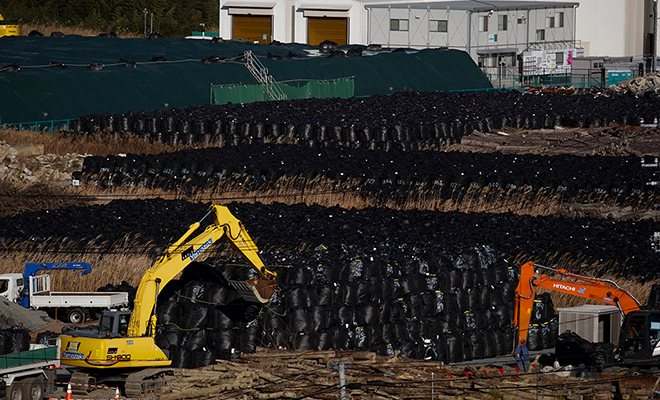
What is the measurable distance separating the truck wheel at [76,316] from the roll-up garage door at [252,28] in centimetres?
6369

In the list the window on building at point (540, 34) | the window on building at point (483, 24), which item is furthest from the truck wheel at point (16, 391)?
the window on building at point (540, 34)

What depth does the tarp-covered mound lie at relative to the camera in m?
49.4

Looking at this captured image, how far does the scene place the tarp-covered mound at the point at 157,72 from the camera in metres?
49.4

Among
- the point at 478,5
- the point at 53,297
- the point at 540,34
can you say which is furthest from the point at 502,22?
the point at 53,297

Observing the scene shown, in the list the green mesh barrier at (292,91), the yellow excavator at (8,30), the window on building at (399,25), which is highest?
the window on building at (399,25)

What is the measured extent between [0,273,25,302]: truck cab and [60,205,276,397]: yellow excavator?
590 centimetres

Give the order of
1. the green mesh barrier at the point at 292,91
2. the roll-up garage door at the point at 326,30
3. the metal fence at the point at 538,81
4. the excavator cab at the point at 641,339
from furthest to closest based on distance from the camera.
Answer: the roll-up garage door at the point at 326,30
the metal fence at the point at 538,81
the green mesh barrier at the point at 292,91
the excavator cab at the point at 641,339

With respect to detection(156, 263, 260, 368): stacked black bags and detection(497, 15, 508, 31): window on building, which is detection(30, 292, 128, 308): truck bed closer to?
detection(156, 263, 260, 368): stacked black bags

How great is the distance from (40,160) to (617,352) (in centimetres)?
2687

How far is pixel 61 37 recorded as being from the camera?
68.9 meters

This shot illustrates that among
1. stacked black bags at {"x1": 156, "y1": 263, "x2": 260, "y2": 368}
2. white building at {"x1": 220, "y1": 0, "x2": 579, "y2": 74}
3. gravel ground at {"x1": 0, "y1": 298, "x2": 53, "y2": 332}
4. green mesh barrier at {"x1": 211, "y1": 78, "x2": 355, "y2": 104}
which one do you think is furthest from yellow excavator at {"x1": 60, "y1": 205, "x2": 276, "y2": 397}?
white building at {"x1": 220, "y1": 0, "x2": 579, "y2": 74}

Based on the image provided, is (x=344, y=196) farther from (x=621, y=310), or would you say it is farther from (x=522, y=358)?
(x=621, y=310)

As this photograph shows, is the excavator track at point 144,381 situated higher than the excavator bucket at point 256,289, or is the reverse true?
the excavator bucket at point 256,289

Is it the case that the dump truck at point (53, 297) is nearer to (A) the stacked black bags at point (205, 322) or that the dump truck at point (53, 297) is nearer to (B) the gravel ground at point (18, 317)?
(B) the gravel ground at point (18, 317)
